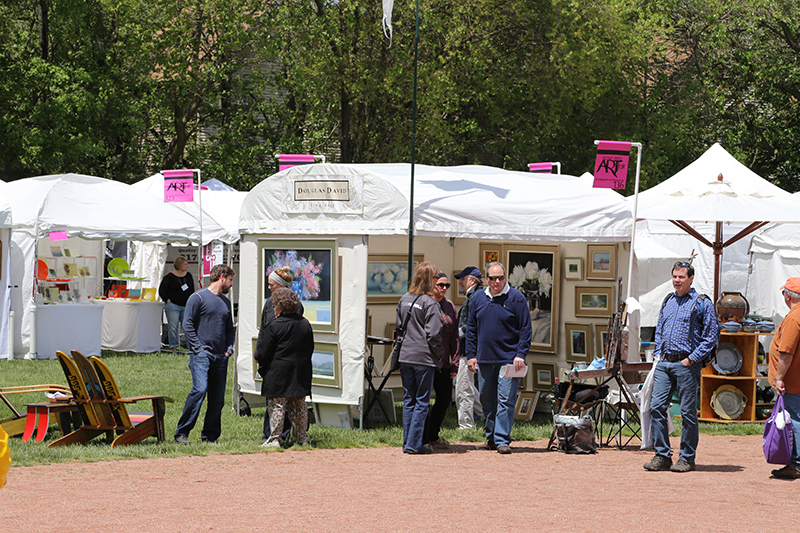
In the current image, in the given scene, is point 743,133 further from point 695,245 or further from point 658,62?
point 695,245

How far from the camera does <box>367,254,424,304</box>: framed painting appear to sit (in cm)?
1226

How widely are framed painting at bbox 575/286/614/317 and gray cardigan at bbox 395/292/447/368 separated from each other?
10.9ft

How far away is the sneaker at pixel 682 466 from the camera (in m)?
8.42

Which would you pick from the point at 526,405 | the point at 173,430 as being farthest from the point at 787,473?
the point at 173,430

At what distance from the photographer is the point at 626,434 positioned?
10750 mm

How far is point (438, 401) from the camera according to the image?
9664 mm

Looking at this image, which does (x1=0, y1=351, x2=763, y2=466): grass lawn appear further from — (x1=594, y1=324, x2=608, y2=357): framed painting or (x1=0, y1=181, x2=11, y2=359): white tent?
(x1=594, y1=324, x2=608, y2=357): framed painting

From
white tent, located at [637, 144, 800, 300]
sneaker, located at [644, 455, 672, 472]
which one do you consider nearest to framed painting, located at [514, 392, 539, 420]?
white tent, located at [637, 144, 800, 300]

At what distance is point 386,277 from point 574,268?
223 centimetres

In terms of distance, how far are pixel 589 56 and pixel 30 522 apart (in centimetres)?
2417

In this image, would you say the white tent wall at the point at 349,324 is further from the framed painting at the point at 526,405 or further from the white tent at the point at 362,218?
the framed painting at the point at 526,405

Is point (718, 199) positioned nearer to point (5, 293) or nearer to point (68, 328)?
point (68, 328)

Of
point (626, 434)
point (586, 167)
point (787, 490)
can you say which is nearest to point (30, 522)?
point (787, 490)

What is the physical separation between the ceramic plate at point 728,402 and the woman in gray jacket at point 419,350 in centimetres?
416
